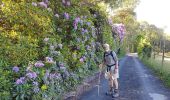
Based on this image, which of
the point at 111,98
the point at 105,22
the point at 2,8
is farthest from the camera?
the point at 105,22

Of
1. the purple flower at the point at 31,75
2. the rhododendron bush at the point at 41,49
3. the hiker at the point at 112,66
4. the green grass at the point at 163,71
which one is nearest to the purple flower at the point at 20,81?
the rhododendron bush at the point at 41,49

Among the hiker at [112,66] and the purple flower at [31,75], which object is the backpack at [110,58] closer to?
the hiker at [112,66]

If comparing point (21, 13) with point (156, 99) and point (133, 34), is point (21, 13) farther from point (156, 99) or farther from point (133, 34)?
point (133, 34)

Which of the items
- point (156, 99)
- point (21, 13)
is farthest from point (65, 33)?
point (156, 99)

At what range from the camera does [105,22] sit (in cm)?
1914

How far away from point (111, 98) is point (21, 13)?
4.21 metres

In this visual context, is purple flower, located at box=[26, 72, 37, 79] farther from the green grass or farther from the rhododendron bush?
the green grass

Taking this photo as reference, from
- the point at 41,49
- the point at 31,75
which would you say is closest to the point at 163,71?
the point at 41,49

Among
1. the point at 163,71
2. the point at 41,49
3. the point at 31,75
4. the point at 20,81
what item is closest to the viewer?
the point at 20,81

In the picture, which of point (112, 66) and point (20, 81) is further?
point (112, 66)

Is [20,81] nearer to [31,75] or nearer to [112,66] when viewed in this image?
[31,75]

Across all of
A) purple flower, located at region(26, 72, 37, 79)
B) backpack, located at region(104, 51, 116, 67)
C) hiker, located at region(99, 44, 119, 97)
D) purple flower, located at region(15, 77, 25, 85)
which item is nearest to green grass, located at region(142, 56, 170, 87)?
hiker, located at region(99, 44, 119, 97)

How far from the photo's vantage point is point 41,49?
31.1 feet

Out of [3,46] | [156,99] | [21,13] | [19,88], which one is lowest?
[156,99]
